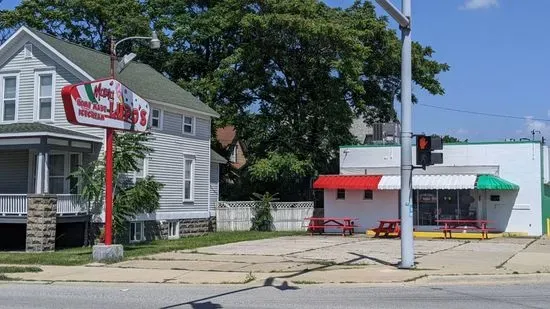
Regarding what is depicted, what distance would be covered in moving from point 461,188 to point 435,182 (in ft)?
4.68

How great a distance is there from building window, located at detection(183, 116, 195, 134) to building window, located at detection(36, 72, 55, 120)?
656 cm

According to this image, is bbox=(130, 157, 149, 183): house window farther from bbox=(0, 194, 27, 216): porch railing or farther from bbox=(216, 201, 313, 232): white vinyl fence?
bbox=(216, 201, 313, 232): white vinyl fence

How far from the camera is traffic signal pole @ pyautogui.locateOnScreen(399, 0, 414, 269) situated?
16.2m

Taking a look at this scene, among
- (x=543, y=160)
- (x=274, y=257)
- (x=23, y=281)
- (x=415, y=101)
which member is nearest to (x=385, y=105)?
(x=415, y=101)

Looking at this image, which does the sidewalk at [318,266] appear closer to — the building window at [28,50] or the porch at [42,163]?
the porch at [42,163]

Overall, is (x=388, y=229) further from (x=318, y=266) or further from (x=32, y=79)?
(x=32, y=79)

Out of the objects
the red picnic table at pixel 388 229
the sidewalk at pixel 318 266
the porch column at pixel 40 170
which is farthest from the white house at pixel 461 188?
the porch column at pixel 40 170

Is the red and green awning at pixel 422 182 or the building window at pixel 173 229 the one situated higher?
the red and green awning at pixel 422 182

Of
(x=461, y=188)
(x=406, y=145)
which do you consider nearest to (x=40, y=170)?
(x=406, y=145)

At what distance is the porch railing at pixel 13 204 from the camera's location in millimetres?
24000

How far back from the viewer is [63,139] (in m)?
24.3

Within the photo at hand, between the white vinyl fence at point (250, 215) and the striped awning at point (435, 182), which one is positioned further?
the white vinyl fence at point (250, 215)

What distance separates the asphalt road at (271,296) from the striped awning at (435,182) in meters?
15.9

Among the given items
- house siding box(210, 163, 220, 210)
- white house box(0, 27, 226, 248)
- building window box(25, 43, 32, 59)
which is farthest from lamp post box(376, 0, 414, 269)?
house siding box(210, 163, 220, 210)
